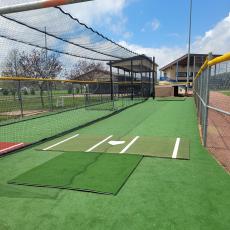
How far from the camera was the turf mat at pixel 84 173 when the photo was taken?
362cm

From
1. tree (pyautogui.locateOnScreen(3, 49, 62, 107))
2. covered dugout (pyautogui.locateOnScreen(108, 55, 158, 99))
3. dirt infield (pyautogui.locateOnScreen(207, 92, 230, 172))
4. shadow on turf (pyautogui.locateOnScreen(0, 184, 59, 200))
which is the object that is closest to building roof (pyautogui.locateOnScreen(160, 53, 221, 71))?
covered dugout (pyautogui.locateOnScreen(108, 55, 158, 99))

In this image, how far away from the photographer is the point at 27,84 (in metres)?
12.3

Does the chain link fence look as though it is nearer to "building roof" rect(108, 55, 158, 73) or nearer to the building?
"building roof" rect(108, 55, 158, 73)

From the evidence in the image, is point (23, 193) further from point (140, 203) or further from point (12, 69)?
point (12, 69)

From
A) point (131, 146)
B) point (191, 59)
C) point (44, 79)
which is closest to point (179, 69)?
point (191, 59)

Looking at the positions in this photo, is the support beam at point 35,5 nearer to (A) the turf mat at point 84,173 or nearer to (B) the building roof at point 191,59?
(A) the turf mat at point 84,173

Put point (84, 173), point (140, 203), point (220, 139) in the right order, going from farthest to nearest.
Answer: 1. point (220, 139)
2. point (84, 173)
3. point (140, 203)

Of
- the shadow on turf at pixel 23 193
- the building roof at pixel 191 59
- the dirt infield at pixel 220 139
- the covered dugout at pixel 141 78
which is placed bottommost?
the shadow on turf at pixel 23 193

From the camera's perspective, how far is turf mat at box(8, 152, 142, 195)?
3.62m

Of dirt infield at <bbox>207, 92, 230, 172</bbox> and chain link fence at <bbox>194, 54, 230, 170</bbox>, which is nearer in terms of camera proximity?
chain link fence at <bbox>194, 54, 230, 170</bbox>

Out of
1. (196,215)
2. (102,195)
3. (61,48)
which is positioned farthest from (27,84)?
(196,215)

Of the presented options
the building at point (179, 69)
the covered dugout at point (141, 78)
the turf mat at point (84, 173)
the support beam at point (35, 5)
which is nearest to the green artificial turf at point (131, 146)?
the turf mat at point (84, 173)

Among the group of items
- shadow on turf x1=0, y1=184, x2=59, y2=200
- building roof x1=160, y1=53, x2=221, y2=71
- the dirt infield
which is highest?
building roof x1=160, y1=53, x2=221, y2=71

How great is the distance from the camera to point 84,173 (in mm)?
4105
